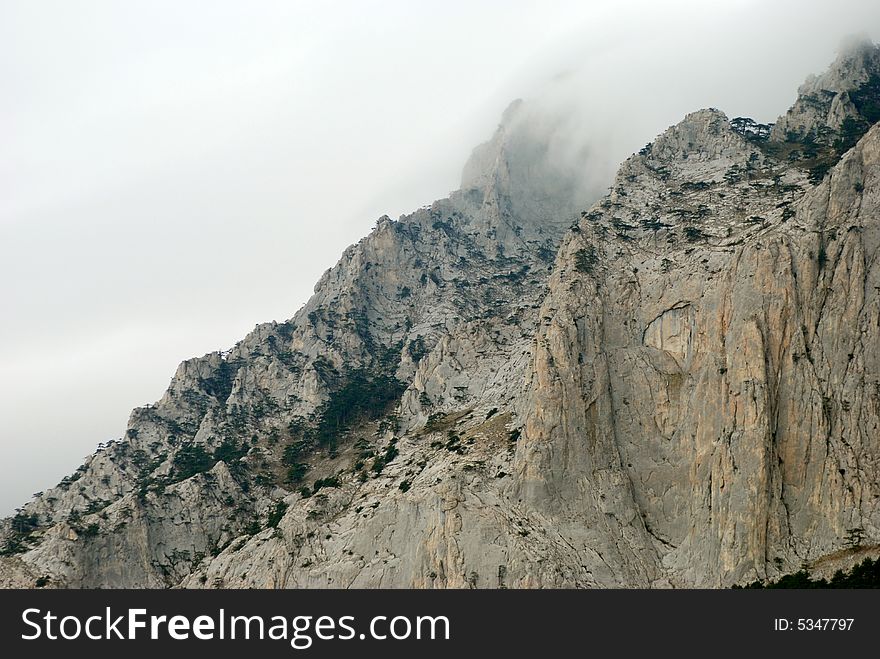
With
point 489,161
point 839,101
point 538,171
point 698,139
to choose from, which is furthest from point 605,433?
point 489,161

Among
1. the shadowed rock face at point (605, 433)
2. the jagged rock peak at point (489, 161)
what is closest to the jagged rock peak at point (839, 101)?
the shadowed rock face at point (605, 433)

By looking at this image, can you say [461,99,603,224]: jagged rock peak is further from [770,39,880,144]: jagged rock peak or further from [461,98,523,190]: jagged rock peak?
[770,39,880,144]: jagged rock peak

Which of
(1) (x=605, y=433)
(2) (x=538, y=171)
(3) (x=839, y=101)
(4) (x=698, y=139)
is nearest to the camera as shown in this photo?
(1) (x=605, y=433)

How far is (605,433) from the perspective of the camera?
8062 centimetres

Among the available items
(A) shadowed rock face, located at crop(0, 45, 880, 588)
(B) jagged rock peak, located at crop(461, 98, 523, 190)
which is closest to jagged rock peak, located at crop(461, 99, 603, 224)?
(B) jagged rock peak, located at crop(461, 98, 523, 190)

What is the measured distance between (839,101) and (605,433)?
258ft

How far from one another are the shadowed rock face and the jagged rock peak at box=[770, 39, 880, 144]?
0.56 m

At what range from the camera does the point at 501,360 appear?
112312mm

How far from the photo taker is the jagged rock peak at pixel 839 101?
113125 mm

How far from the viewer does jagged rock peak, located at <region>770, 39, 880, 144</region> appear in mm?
113125

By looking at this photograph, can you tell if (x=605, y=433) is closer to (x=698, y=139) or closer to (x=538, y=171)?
(x=698, y=139)
